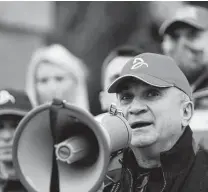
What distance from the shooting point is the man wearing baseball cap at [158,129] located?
1.94 metres

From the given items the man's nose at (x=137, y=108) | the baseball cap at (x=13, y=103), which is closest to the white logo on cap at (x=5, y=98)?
the baseball cap at (x=13, y=103)

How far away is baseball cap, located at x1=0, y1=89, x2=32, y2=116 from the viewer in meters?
2.82

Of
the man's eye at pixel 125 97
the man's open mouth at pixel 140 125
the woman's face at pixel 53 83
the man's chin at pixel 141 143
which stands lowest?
the man's chin at pixel 141 143

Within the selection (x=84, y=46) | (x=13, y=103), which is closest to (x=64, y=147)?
(x=13, y=103)

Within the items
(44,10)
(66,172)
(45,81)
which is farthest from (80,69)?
(66,172)

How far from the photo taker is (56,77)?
3.47 m

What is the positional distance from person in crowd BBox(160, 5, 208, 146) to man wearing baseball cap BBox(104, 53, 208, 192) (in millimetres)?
852

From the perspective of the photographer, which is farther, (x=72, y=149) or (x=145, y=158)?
(x=145, y=158)

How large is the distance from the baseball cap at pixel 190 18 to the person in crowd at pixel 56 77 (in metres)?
0.77

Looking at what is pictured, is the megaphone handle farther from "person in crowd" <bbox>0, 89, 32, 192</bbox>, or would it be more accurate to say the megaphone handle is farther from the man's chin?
"person in crowd" <bbox>0, 89, 32, 192</bbox>

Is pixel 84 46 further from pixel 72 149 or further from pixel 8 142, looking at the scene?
pixel 72 149

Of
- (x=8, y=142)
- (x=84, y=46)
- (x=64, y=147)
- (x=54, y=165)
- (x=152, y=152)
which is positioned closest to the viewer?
(x=64, y=147)

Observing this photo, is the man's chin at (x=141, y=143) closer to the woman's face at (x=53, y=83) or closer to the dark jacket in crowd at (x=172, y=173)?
the dark jacket in crowd at (x=172, y=173)

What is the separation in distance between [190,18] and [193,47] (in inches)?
7.9
